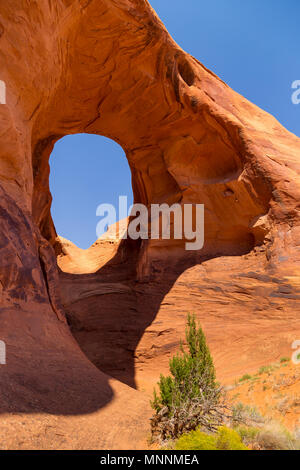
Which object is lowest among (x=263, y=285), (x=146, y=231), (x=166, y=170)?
(x=263, y=285)

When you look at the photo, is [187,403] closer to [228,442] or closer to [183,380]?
[183,380]

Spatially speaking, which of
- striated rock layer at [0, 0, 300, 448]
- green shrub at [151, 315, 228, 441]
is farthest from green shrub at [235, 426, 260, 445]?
striated rock layer at [0, 0, 300, 448]

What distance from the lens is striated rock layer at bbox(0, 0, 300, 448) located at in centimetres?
605

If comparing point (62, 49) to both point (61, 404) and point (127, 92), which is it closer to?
point (127, 92)

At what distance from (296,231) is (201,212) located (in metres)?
3.56

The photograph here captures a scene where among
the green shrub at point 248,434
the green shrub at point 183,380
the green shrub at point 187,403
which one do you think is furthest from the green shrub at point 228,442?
the green shrub at point 183,380

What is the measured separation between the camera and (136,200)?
16.5 metres

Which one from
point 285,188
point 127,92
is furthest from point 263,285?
point 127,92

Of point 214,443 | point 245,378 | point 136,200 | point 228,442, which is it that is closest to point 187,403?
point 214,443

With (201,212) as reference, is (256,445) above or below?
below

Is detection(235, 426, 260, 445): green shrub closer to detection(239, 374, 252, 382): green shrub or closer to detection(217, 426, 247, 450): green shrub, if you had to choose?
detection(217, 426, 247, 450): green shrub

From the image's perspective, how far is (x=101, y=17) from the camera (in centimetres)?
1005

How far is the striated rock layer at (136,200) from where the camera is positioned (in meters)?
6.05
